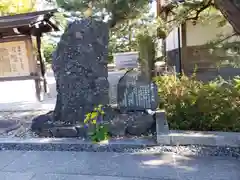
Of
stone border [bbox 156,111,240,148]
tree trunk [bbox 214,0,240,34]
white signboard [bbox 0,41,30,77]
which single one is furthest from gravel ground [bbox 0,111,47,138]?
tree trunk [bbox 214,0,240,34]

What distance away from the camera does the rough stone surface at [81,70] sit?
452cm

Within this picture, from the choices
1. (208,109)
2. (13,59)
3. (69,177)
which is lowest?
(69,177)

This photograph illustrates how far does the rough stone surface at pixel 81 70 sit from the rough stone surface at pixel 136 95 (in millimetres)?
391

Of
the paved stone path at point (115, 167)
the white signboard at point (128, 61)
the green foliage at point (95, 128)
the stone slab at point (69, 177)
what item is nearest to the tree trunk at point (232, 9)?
the paved stone path at point (115, 167)

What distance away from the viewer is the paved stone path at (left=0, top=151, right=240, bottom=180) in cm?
287

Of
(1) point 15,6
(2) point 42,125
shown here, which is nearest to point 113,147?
(2) point 42,125

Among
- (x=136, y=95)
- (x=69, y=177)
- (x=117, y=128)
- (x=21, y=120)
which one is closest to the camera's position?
(x=69, y=177)

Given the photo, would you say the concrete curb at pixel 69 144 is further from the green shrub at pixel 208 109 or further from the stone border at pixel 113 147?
the green shrub at pixel 208 109

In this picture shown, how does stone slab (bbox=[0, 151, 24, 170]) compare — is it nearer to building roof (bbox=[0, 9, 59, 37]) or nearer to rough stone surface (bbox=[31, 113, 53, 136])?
rough stone surface (bbox=[31, 113, 53, 136])

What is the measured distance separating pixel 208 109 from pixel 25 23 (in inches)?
214

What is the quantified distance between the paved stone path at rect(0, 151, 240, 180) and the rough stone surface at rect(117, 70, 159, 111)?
140 centimetres

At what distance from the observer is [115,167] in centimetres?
313

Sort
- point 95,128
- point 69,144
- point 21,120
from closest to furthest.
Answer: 1. point 69,144
2. point 95,128
3. point 21,120

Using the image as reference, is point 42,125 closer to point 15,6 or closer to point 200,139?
point 200,139
